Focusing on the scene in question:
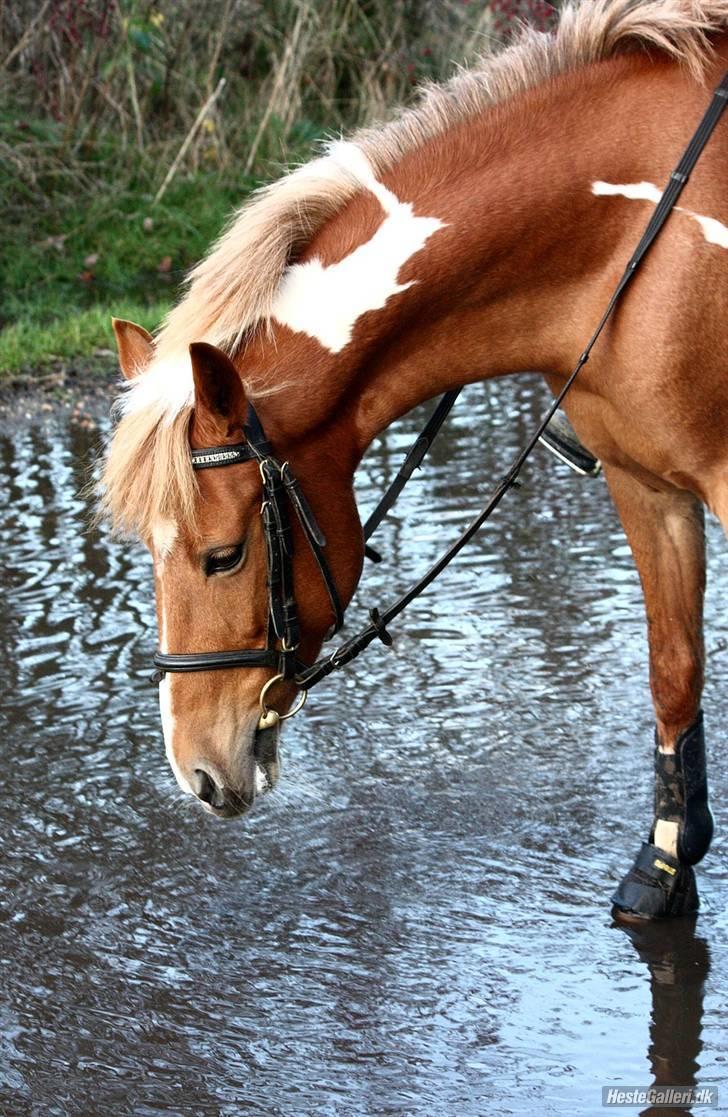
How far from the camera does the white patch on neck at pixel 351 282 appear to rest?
2658 millimetres

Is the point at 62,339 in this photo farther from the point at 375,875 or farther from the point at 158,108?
the point at 375,875

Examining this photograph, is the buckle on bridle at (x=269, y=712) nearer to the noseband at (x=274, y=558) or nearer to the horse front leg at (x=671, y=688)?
the noseband at (x=274, y=558)

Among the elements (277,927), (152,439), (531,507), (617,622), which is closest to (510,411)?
(531,507)

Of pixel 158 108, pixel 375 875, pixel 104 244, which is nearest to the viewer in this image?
pixel 375 875

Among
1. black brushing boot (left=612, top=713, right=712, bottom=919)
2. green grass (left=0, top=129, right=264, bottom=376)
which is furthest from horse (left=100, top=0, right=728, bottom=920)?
green grass (left=0, top=129, right=264, bottom=376)

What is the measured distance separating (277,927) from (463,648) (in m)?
1.60

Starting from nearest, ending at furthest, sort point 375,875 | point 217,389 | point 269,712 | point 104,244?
point 217,389 → point 269,712 → point 375,875 → point 104,244

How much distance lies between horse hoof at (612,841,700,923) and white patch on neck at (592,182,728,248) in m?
1.36

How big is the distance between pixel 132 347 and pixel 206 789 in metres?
0.83

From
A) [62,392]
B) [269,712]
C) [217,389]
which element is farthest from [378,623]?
[62,392]

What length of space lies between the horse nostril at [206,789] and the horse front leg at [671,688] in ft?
3.31

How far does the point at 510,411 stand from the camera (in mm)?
7273

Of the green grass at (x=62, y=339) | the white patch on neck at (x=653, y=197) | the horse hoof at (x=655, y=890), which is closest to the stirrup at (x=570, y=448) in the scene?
the white patch on neck at (x=653, y=197)

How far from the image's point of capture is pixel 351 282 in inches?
105
